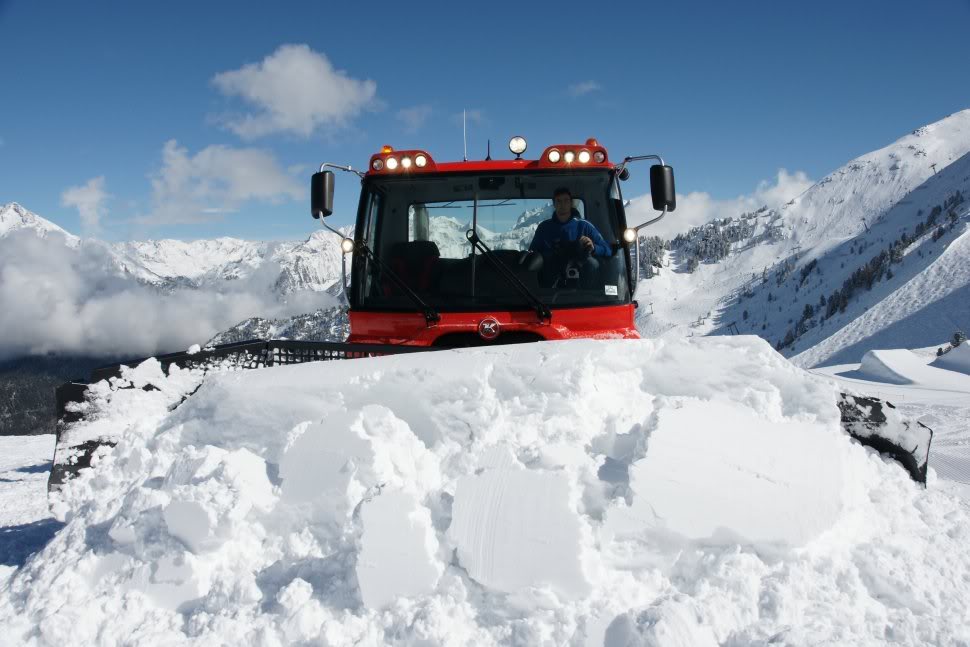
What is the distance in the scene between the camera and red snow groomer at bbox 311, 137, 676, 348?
418 centimetres

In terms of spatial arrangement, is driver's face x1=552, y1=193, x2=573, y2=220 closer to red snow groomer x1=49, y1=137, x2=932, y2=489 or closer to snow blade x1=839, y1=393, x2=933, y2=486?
red snow groomer x1=49, y1=137, x2=932, y2=489

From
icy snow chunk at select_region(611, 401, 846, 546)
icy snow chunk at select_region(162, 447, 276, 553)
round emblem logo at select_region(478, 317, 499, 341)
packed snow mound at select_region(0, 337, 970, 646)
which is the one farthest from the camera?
round emblem logo at select_region(478, 317, 499, 341)

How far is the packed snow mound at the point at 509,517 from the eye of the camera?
6.69 feet

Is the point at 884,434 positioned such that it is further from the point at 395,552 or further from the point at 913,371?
the point at 913,371

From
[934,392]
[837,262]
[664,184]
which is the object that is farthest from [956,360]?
[837,262]

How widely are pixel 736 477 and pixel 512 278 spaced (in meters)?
2.17

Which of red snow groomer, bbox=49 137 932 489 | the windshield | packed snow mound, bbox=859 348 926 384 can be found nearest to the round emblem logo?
red snow groomer, bbox=49 137 932 489

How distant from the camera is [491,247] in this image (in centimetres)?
429

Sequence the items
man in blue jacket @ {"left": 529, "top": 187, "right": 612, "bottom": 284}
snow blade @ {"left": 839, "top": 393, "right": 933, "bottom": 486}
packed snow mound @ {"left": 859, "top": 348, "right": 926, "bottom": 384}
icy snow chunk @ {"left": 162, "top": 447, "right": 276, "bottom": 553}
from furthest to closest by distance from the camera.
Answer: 1. packed snow mound @ {"left": 859, "top": 348, "right": 926, "bottom": 384}
2. man in blue jacket @ {"left": 529, "top": 187, "right": 612, "bottom": 284}
3. snow blade @ {"left": 839, "top": 393, "right": 933, "bottom": 486}
4. icy snow chunk @ {"left": 162, "top": 447, "right": 276, "bottom": 553}

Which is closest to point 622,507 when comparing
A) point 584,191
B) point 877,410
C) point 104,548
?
point 877,410

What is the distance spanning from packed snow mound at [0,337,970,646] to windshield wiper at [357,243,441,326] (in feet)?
4.27

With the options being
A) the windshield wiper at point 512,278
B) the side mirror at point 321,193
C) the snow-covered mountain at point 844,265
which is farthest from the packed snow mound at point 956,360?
the side mirror at point 321,193

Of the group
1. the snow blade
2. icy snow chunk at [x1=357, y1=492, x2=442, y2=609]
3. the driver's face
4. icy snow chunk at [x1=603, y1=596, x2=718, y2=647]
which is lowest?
icy snow chunk at [x1=603, y1=596, x2=718, y2=647]

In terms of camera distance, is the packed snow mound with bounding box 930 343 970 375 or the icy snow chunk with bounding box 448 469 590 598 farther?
the packed snow mound with bounding box 930 343 970 375
